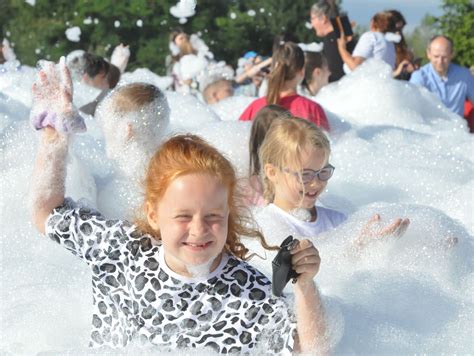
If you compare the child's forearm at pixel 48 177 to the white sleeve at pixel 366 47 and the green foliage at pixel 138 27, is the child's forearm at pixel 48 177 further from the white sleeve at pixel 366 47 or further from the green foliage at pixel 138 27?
the green foliage at pixel 138 27

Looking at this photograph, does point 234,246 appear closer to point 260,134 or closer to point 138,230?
point 138,230

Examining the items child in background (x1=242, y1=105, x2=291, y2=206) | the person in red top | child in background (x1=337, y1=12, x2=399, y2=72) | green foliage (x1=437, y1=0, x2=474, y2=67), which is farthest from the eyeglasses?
green foliage (x1=437, y1=0, x2=474, y2=67)

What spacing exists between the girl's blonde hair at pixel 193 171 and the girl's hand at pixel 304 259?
0.69 feet

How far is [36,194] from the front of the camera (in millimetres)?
2385

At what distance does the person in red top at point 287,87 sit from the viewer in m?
4.62

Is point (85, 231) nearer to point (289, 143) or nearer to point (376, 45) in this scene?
point (289, 143)

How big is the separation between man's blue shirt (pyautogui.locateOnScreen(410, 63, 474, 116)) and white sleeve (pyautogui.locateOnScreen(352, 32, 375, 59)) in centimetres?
34

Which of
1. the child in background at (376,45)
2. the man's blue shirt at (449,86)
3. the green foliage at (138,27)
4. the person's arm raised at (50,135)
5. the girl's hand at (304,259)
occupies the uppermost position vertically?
the girl's hand at (304,259)

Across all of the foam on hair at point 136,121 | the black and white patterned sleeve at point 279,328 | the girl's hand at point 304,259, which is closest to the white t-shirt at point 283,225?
the foam on hair at point 136,121

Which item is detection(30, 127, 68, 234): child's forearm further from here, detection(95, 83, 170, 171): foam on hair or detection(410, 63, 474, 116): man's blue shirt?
detection(410, 63, 474, 116): man's blue shirt

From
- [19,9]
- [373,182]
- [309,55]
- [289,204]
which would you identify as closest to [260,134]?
[289,204]

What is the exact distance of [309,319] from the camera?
2049 mm

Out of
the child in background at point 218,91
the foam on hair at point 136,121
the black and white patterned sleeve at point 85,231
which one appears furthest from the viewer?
the child in background at point 218,91

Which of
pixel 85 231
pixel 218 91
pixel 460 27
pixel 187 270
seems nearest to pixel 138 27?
pixel 460 27
